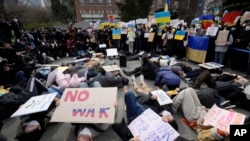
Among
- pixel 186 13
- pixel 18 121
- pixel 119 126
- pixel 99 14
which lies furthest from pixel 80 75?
pixel 99 14

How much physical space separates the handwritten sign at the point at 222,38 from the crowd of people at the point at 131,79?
0.49 ft

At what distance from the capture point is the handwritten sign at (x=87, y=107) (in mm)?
2805

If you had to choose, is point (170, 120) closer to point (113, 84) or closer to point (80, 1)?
point (113, 84)

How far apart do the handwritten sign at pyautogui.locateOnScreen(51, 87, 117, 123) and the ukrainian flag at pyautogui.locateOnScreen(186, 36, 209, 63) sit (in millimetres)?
6113

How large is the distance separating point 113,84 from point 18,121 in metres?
2.40

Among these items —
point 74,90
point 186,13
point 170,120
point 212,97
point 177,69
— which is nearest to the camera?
point 170,120

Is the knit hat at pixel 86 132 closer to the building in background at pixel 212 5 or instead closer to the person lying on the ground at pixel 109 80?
the person lying on the ground at pixel 109 80

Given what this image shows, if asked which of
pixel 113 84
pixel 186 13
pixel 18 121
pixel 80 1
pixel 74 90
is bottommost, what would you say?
pixel 18 121

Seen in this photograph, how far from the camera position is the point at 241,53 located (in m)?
6.98

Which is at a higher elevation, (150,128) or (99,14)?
(99,14)

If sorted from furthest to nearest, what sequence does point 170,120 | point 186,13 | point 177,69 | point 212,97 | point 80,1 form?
point 80,1, point 186,13, point 177,69, point 212,97, point 170,120

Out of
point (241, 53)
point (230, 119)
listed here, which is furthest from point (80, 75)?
point (241, 53)

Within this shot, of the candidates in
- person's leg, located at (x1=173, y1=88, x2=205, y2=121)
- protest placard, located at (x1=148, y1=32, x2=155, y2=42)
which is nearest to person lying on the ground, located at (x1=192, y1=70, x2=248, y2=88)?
person's leg, located at (x1=173, y1=88, x2=205, y2=121)

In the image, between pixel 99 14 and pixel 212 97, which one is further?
pixel 99 14
